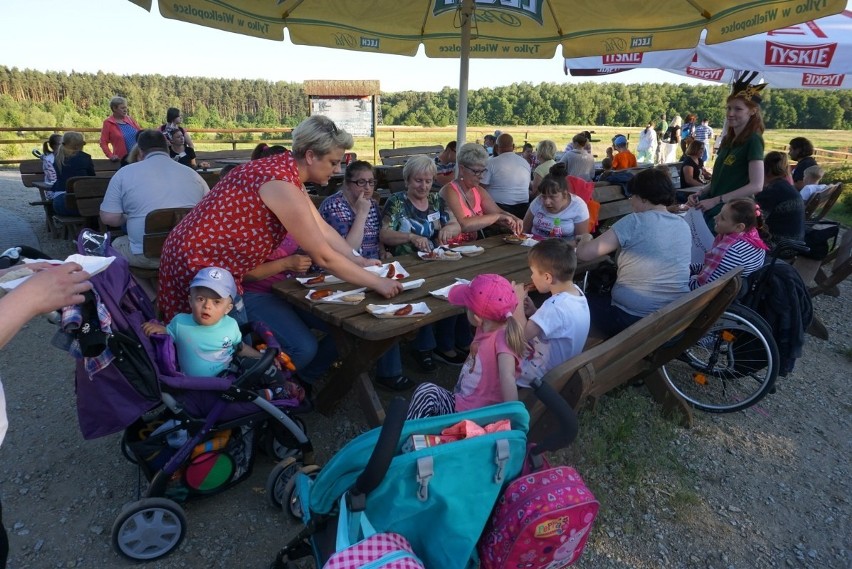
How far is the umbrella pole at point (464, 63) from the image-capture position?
174 inches

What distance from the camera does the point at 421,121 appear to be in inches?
1507

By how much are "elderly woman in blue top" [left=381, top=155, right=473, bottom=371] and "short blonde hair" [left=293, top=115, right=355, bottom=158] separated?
113 cm

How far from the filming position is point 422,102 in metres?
42.5

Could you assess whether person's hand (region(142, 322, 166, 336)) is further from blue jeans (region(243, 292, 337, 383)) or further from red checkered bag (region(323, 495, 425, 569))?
red checkered bag (region(323, 495, 425, 569))

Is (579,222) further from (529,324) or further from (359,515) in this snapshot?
(359,515)

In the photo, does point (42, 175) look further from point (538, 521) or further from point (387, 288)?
point (538, 521)

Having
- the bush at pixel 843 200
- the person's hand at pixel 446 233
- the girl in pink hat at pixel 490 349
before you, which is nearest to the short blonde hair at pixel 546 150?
the person's hand at pixel 446 233

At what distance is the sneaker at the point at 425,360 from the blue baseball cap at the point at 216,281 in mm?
1682

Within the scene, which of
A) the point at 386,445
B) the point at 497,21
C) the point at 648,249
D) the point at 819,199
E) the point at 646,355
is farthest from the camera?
the point at 819,199

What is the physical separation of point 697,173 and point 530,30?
17.4ft

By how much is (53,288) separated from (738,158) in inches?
190

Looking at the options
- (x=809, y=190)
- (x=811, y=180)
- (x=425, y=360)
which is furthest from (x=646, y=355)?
(x=811, y=180)

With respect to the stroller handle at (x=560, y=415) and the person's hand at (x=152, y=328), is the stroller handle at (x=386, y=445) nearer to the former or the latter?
the stroller handle at (x=560, y=415)

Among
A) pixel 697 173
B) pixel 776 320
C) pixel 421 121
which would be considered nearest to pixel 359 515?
pixel 776 320
